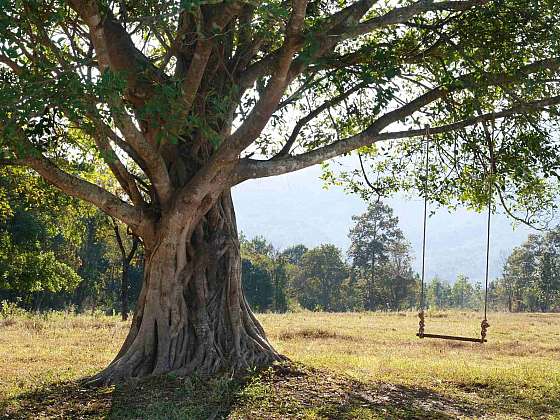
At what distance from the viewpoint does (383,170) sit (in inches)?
585

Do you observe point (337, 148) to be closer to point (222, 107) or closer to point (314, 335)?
point (222, 107)

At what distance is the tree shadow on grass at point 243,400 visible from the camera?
8.39m

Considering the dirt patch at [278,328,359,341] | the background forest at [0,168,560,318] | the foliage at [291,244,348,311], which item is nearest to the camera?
the dirt patch at [278,328,359,341]

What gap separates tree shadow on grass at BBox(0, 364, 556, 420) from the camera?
330 inches

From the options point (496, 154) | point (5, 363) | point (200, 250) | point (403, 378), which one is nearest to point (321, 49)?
point (200, 250)

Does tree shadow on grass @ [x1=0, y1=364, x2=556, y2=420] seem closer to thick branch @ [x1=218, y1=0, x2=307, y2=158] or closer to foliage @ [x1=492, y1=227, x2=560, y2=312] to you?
thick branch @ [x1=218, y1=0, x2=307, y2=158]

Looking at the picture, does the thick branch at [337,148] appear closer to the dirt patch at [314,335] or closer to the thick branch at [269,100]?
the thick branch at [269,100]

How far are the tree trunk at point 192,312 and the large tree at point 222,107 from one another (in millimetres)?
24

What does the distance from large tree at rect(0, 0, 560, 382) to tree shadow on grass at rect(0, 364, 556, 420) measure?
0.71 m

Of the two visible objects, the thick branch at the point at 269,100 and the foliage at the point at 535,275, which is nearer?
the thick branch at the point at 269,100

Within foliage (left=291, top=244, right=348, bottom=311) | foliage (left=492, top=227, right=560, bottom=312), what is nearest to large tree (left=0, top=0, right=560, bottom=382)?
foliage (left=492, top=227, right=560, bottom=312)

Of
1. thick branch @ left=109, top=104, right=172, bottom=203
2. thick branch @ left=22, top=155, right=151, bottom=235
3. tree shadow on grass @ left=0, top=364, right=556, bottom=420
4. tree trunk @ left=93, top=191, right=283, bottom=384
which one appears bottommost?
tree shadow on grass @ left=0, top=364, right=556, bottom=420

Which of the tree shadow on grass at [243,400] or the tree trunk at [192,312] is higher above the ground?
the tree trunk at [192,312]

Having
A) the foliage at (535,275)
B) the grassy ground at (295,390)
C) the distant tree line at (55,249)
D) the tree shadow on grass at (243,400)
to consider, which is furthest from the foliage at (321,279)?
the tree shadow on grass at (243,400)
